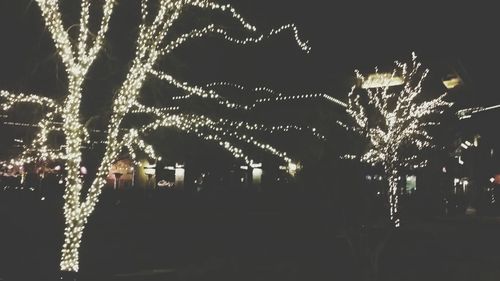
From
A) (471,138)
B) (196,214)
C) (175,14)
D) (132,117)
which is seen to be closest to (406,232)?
(196,214)

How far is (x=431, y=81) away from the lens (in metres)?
26.9

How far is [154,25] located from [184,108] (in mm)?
7293

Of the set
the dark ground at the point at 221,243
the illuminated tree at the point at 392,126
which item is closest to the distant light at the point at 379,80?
the illuminated tree at the point at 392,126

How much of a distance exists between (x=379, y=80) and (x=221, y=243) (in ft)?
31.4

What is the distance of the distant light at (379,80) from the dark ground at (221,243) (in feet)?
16.8

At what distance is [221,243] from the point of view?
1488 centimetres

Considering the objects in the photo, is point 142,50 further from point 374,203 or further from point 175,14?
point 374,203

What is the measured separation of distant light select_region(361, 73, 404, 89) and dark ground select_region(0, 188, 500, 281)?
513cm

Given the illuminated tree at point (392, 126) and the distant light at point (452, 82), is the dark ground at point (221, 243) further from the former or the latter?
the distant light at point (452, 82)

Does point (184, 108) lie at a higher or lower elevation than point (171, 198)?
higher

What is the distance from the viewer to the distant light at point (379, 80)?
2003cm

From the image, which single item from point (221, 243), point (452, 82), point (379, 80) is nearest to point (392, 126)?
point (379, 80)

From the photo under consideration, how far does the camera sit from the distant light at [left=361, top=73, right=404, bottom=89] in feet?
65.7

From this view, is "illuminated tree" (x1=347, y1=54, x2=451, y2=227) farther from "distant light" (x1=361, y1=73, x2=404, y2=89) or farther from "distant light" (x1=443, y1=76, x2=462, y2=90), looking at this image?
"distant light" (x1=443, y1=76, x2=462, y2=90)
